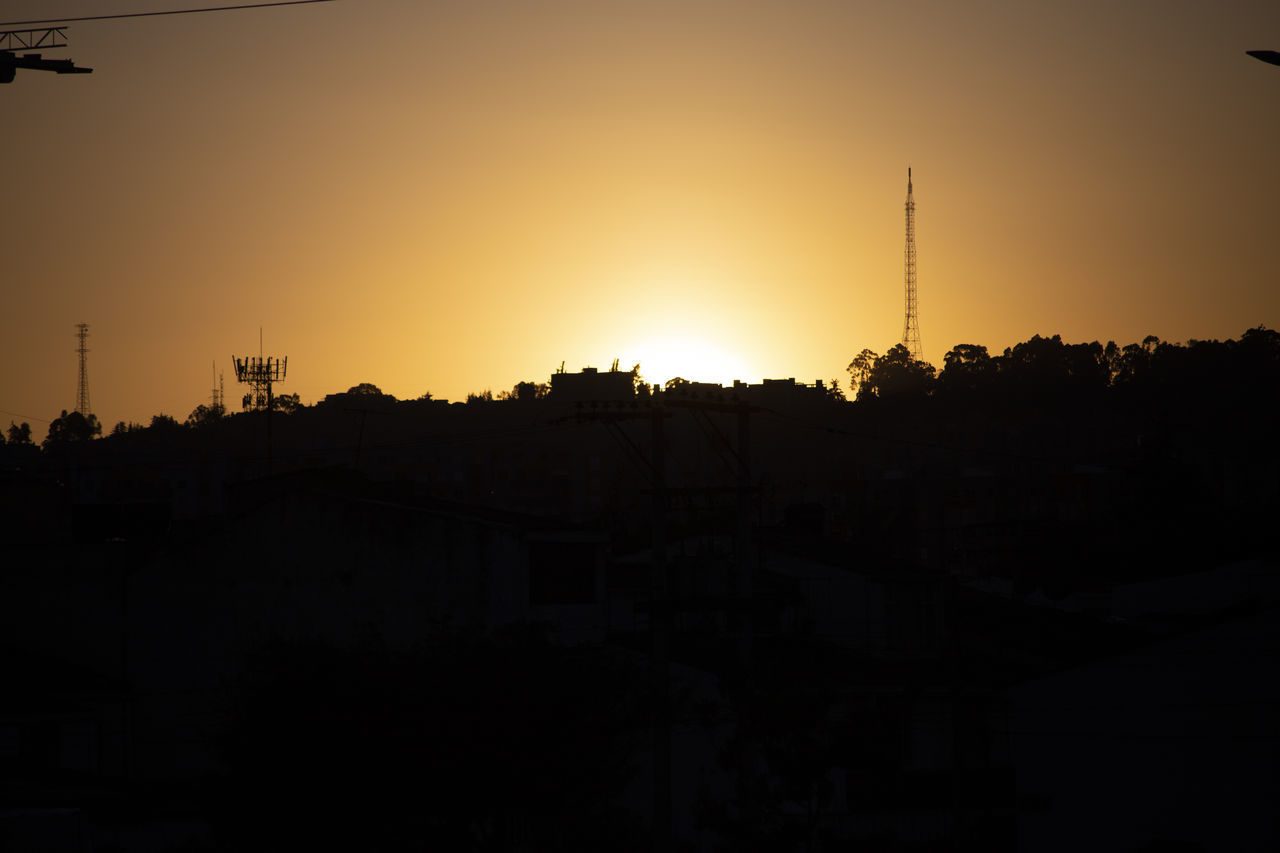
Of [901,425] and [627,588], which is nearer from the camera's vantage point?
[627,588]

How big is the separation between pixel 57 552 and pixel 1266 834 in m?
37.9

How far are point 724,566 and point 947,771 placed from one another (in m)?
9.93

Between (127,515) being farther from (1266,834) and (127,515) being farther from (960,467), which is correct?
(960,467)

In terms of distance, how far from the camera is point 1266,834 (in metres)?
33.4

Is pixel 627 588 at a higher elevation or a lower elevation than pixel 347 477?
lower

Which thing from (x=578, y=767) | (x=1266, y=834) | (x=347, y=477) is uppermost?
(x=347, y=477)

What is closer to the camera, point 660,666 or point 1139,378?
point 660,666

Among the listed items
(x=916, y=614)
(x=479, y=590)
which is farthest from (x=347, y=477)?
(x=916, y=614)

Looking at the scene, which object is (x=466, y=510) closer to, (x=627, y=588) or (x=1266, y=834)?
(x=627, y=588)

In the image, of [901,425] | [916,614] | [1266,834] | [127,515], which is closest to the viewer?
[1266,834]

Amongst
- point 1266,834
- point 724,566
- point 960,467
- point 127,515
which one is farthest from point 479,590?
point 960,467

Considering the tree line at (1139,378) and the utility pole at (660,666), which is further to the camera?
the tree line at (1139,378)

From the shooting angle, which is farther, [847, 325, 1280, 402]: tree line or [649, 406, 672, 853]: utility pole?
[847, 325, 1280, 402]: tree line

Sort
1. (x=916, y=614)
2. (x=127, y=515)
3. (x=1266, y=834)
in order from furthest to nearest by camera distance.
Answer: (x=127, y=515), (x=916, y=614), (x=1266, y=834)
